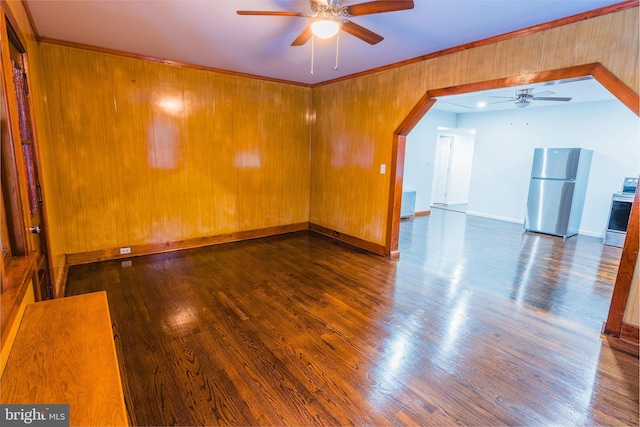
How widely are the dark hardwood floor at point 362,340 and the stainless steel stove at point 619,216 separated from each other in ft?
4.20

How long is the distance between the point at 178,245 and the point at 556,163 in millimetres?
6765

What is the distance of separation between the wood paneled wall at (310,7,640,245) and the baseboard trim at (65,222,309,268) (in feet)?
2.26

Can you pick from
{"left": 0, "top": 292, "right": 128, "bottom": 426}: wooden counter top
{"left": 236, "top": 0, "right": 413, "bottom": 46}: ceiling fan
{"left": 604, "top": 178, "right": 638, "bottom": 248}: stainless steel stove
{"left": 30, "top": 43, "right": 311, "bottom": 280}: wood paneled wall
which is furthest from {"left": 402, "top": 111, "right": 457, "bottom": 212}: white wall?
{"left": 0, "top": 292, "right": 128, "bottom": 426}: wooden counter top

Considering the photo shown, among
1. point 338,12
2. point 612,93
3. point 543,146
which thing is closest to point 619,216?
point 543,146

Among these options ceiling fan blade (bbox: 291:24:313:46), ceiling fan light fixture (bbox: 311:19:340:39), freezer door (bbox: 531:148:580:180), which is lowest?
freezer door (bbox: 531:148:580:180)

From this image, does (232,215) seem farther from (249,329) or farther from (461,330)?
(461,330)

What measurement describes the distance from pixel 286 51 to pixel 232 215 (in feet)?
8.49

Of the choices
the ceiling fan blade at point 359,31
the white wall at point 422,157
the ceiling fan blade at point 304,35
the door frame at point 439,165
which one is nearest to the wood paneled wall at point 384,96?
the ceiling fan blade at point 359,31

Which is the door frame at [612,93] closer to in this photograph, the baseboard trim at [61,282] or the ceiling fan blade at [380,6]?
the ceiling fan blade at [380,6]

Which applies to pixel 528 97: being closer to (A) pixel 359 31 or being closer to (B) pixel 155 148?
(A) pixel 359 31

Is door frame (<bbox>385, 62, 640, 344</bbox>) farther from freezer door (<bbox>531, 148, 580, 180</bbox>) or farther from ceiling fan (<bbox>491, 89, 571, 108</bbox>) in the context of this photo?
freezer door (<bbox>531, 148, 580, 180</bbox>)

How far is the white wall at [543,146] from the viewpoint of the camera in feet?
18.9

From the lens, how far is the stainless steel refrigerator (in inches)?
225

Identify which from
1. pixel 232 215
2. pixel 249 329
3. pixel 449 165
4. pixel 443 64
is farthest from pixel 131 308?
pixel 449 165
